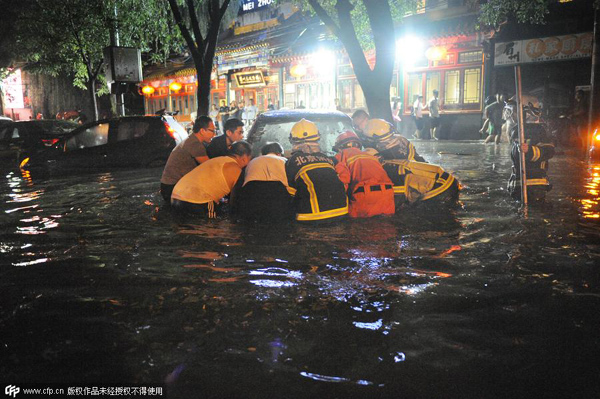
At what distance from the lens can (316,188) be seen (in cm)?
612

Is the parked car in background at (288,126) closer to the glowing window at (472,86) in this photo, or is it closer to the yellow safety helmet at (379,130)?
the yellow safety helmet at (379,130)

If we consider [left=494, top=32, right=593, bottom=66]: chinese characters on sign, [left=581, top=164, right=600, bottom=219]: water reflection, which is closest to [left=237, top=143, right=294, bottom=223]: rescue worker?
[left=581, top=164, right=600, bottom=219]: water reflection

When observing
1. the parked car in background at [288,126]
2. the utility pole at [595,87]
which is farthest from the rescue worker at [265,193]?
the utility pole at [595,87]

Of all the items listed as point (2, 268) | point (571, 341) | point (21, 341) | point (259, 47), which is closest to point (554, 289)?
point (571, 341)

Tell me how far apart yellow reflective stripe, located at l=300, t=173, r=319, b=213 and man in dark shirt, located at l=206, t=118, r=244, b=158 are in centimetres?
237

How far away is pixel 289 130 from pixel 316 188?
2.98 meters

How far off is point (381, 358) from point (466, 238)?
10.6ft

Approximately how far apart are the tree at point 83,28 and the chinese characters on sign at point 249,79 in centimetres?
773

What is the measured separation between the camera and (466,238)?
586 centimetres

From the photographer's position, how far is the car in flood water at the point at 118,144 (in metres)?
13.2

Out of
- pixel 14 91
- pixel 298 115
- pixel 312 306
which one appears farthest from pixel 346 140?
pixel 14 91

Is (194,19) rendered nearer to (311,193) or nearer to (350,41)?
(350,41)

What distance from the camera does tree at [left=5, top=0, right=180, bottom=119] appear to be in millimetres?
19391

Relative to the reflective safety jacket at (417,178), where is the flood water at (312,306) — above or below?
below
